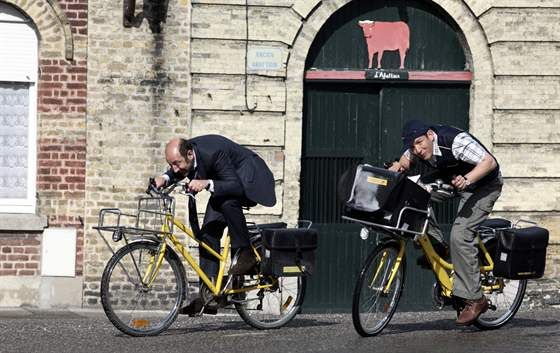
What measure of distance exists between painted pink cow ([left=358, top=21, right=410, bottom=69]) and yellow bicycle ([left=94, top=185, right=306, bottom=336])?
4141mm

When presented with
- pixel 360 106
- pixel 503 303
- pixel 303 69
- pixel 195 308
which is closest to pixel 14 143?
pixel 303 69

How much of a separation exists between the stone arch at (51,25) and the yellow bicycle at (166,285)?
398cm

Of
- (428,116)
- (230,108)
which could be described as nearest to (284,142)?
(230,108)

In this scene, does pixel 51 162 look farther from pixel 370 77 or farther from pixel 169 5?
pixel 370 77

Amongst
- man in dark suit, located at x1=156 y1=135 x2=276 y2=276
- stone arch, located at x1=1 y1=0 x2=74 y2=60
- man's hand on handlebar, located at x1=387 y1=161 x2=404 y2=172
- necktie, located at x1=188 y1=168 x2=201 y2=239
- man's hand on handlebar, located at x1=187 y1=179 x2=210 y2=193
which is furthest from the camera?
stone arch, located at x1=1 y1=0 x2=74 y2=60

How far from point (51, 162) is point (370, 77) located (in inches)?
140

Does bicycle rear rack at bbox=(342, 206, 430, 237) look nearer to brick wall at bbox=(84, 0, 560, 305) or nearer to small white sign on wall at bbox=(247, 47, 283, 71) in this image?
brick wall at bbox=(84, 0, 560, 305)

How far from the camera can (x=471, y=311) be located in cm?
1027

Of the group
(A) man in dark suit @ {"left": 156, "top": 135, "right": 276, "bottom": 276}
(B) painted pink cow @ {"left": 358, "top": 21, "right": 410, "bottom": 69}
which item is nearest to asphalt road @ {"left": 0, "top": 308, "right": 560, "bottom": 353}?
(A) man in dark suit @ {"left": 156, "top": 135, "right": 276, "bottom": 276}

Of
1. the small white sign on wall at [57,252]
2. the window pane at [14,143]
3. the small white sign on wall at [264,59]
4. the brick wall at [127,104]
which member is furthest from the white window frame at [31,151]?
the small white sign on wall at [264,59]

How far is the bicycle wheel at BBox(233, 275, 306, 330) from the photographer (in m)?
10.5

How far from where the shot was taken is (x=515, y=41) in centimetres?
1421

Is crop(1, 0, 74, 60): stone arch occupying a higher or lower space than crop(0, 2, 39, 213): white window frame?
higher

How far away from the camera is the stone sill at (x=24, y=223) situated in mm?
13664
